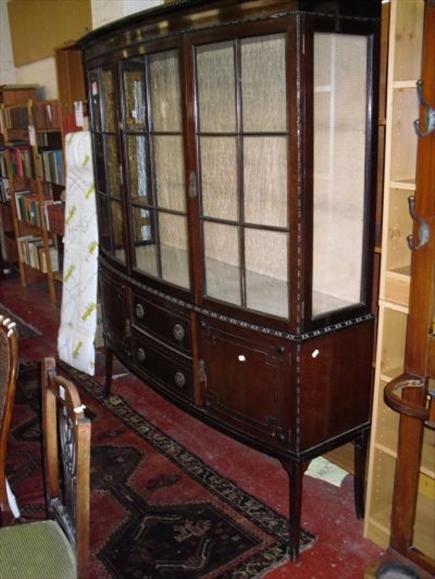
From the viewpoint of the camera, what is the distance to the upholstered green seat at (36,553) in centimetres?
146

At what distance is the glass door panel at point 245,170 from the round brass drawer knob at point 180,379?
408 mm

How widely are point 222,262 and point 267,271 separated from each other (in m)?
0.20

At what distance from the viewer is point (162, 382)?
2.55 m

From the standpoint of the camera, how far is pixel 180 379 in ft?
7.84

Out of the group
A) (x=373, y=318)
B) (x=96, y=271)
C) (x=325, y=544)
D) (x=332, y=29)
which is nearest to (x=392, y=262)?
(x=373, y=318)

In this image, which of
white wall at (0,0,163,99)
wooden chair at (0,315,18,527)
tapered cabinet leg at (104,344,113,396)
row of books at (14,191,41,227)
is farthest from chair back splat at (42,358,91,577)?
row of books at (14,191,41,227)

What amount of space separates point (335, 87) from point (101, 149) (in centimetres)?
142

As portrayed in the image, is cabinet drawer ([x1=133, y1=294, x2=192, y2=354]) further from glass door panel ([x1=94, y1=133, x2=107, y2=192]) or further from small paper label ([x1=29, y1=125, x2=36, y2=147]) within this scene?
small paper label ([x1=29, y1=125, x2=36, y2=147])

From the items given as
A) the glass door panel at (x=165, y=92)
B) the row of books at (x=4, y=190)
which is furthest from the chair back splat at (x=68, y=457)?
the row of books at (x=4, y=190)

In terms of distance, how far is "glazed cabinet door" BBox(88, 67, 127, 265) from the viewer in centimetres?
266

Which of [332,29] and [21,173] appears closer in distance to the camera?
[332,29]

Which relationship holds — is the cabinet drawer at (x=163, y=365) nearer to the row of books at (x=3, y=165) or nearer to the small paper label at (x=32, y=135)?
the small paper label at (x=32, y=135)

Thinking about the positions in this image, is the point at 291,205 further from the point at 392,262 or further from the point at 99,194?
the point at 99,194

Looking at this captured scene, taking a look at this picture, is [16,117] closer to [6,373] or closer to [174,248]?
[174,248]
